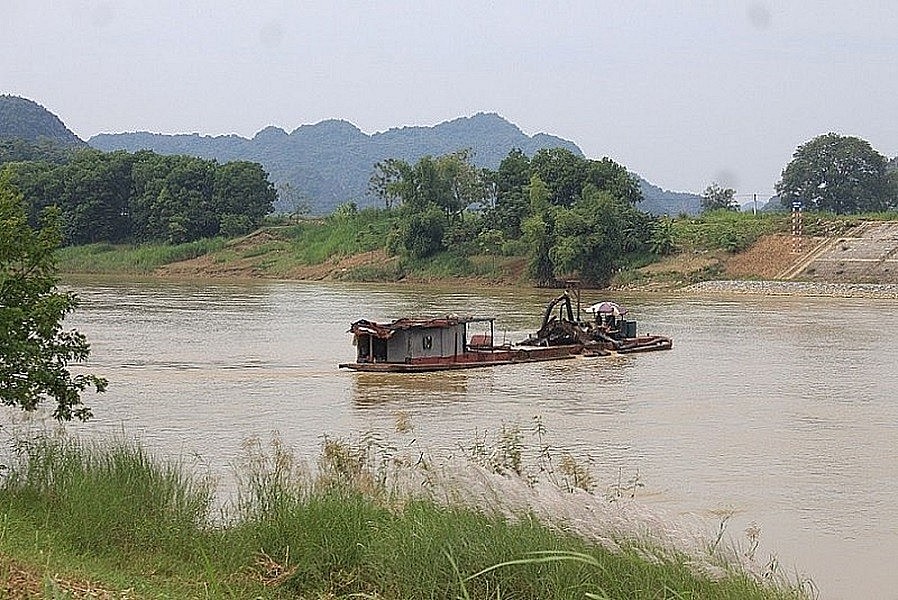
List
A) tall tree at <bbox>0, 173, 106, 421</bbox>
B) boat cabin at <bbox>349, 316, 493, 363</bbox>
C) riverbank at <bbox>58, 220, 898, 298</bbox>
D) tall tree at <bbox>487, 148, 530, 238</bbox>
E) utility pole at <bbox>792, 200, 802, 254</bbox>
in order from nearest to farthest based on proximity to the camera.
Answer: tall tree at <bbox>0, 173, 106, 421</bbox> < boat cabin at <bbox>349, 316, 493, 363</bbox> < riverbank at <bbox>58, 220, 898, 298</bbox> < utility pole at <bbox>792, 200, 802, 254</bbox> < tall tree at <bbox>487, 148, 530, 238</bbox>

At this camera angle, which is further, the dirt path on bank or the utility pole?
the utility pole

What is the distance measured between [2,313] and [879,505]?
9.54m

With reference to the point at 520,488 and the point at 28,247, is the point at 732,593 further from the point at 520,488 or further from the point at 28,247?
the point at 28,247

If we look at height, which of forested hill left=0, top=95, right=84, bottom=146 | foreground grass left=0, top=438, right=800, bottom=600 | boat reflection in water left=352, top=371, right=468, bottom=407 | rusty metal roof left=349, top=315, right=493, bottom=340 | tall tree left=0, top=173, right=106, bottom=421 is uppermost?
forested hill left=0, top=95, right=84, bottom=146

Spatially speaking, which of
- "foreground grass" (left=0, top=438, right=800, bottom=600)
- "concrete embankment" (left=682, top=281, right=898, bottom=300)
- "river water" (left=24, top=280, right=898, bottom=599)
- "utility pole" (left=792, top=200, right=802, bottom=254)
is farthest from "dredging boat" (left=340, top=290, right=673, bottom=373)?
"utility pole" (left=792, top=200, right=802, bottom=254)

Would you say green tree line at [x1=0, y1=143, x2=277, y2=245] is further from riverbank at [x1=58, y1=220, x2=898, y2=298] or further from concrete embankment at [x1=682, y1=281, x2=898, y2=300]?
concrete embankment at [x1=682, y1=281, x2=898, y2=300]

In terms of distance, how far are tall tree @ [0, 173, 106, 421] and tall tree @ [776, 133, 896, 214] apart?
238ft

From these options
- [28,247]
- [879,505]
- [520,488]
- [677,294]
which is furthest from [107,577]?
[677,294]

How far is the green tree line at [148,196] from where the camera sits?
80438 mm

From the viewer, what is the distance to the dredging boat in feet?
84.7

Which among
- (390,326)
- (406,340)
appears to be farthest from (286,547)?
(406,340)

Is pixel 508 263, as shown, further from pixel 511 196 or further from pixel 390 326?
pixel 390 326

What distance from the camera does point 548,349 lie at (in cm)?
2892

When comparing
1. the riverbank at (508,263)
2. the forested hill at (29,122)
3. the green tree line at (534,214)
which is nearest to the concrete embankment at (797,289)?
the riverbank at (508,263)
